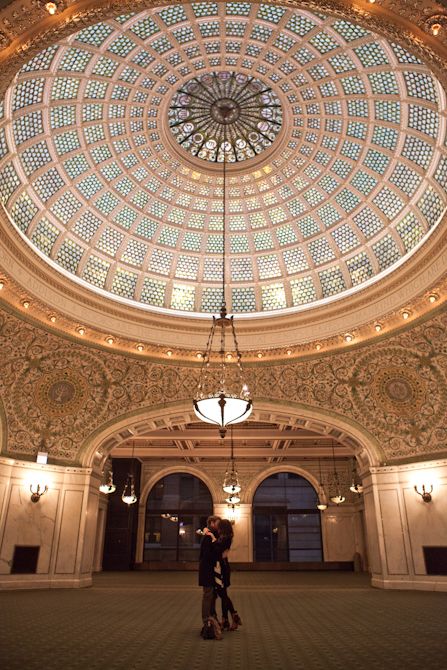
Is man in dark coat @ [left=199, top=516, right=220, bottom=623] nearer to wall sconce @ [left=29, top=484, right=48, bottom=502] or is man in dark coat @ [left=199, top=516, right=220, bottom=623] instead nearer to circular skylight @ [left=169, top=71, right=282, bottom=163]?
wall sconce @ [left=29, top=484, right=48, bottom=502]

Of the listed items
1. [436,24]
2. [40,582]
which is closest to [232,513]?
[40,582]

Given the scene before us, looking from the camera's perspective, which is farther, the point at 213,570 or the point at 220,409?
the point at 220,409

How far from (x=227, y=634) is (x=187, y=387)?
8.33 m

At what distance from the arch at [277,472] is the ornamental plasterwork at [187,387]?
9424 mm

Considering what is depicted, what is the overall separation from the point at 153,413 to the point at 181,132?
24.1 ft

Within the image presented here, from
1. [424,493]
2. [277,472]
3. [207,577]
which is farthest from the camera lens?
[277,472]

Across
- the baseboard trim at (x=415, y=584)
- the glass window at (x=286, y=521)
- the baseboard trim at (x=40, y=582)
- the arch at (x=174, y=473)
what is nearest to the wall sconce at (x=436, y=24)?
the baseboard trim at (x=415, y=584)

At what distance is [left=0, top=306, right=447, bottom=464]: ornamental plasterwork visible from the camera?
450 inches

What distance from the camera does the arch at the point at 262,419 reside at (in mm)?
12508

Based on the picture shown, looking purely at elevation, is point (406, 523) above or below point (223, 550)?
above

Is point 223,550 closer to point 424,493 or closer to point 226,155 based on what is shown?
point 424,493

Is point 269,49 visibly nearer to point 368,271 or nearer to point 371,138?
point 371,138

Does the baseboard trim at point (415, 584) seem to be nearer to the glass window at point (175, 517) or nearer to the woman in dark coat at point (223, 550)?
the woman in dark coat at point (223, 550)

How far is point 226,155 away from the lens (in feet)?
40.8
